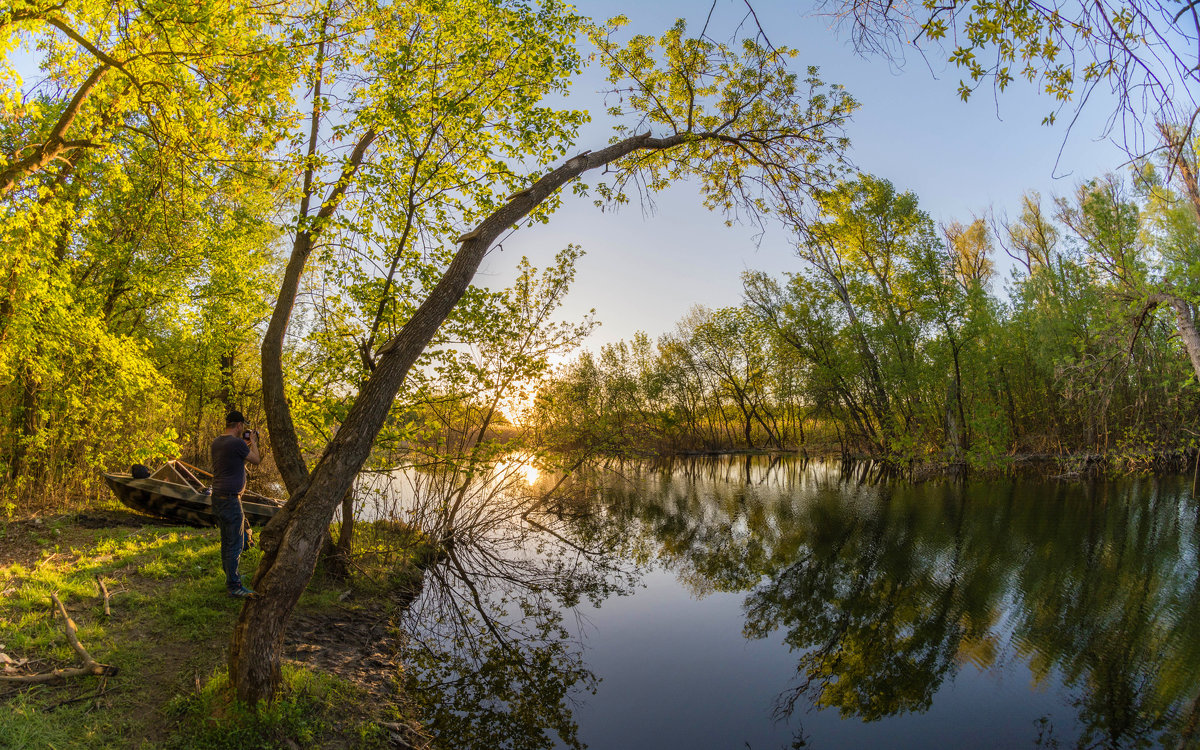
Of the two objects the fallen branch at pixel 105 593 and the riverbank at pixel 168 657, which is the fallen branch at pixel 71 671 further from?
the fallen branch at pixel 105 593

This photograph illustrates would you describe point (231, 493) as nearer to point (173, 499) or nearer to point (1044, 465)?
point (173, 499)

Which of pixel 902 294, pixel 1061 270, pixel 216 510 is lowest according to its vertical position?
pixel 216 510

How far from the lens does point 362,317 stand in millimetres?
7250

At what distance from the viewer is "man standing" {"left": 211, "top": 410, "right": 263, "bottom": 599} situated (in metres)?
6.05

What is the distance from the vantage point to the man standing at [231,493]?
6051mm

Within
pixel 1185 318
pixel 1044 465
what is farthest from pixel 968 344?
pixel 1185 318

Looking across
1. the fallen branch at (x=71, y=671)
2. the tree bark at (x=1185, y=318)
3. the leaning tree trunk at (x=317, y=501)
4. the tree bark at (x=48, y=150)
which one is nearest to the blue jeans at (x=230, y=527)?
the fallen branch at (x=71, y=671)

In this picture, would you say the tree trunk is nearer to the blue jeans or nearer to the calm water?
the calm water

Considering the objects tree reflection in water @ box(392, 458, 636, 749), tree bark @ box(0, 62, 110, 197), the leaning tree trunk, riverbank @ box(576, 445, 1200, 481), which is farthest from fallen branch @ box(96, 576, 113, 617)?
riverbank @ box(576, 445, 1200, 481)

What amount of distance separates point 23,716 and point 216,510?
264 centimetres

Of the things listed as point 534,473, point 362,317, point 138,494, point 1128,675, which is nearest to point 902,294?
point 534,473

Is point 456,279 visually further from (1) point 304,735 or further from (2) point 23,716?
(2) point 23,716

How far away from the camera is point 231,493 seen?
20.2 feet

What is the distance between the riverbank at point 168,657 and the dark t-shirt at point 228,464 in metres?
1.27
